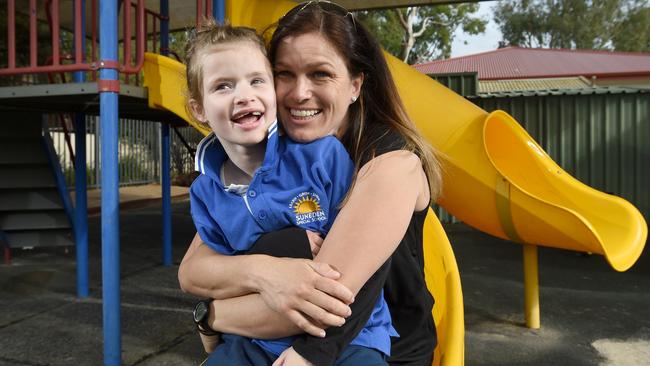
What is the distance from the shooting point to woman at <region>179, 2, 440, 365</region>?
1.18 metres

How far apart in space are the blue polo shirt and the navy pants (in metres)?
0.02

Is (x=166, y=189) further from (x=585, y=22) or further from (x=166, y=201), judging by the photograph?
(x=585, y=22)

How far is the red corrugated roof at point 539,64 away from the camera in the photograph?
24688 mm

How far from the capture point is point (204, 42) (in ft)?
4.49

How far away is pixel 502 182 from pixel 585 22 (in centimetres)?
5025

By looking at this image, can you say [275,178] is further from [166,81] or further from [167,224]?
[167,224]

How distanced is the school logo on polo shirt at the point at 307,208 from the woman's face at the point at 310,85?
17 centimetres

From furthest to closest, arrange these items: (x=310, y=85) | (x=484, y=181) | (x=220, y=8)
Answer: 1. (x=220, y=8)
2. (x=484, y=181)
3. (x=310, y=85)

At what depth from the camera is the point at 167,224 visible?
18.3 ft

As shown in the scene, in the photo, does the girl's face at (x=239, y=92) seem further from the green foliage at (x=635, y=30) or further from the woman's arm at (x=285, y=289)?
the green foliage at (x=635, y=30)

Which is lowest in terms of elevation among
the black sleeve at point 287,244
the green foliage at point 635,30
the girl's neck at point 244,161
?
the black sleeve at point 287,244

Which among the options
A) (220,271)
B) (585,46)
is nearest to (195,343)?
(220,271)

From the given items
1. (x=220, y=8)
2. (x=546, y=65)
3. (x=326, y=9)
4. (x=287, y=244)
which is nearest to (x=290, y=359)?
(x=287, y=244)

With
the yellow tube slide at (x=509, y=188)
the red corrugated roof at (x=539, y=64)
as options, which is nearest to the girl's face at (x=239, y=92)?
the yellow tube slide at (x=509, y=188)
